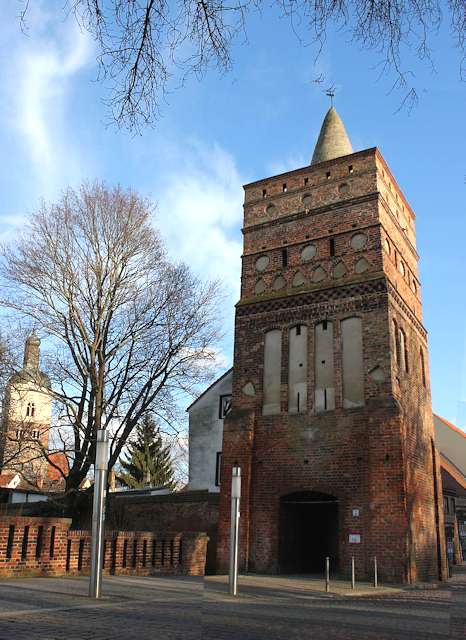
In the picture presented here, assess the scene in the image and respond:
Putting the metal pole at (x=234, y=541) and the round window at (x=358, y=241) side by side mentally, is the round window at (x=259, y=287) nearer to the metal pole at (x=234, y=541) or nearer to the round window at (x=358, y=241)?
the round window at (x=358, y=241)

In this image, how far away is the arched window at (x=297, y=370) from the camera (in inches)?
734

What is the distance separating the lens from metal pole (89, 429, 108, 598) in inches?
338

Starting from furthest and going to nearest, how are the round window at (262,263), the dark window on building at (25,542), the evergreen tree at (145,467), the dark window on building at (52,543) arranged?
the evergreen tree at (145,467), the round window at (262,263), the dark window on building at (52,543), the dark window on building at (25,542)

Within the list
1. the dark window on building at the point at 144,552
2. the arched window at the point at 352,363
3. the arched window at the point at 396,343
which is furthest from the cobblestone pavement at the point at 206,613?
the arched window at the point at 396,343

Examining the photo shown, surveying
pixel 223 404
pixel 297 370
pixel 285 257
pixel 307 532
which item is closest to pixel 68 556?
pixel 307 532

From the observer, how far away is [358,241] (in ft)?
A: 64.8

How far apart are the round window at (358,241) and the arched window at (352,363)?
102 inches

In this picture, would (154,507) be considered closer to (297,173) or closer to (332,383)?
(332,383)

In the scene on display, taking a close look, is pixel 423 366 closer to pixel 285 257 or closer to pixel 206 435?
pixel 285 257

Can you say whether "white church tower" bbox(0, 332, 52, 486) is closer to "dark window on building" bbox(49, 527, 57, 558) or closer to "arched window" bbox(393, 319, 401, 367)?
"dark window on building" bbox(49, 527, 57, 558)

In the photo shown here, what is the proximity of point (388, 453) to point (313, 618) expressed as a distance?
28.3 feet

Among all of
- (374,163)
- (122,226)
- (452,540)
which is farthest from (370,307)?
(452,540)

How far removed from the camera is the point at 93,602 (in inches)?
317

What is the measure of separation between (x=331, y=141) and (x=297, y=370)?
9.49 meters
